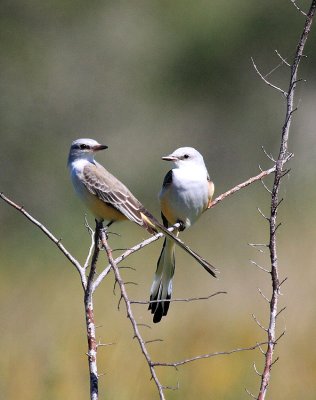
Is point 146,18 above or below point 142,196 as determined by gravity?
above

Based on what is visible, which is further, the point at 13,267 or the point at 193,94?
the point at 193,94

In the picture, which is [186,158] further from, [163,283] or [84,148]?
[163,283]

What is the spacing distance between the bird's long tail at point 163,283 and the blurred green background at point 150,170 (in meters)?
0.82

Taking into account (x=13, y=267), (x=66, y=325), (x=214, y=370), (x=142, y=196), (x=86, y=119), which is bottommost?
(x=214, y=370)

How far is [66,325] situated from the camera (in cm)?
650

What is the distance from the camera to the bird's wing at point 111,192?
406 cm

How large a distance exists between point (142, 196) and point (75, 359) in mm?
7044

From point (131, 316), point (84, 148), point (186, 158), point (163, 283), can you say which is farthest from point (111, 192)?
point (131, 316)

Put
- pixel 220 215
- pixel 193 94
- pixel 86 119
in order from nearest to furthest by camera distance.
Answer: pixel 220 215
pixel 86 119
pixel 193 94

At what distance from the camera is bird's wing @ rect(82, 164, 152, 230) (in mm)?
4059

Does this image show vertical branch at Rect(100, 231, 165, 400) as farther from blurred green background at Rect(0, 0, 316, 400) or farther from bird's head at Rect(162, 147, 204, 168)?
blurred green background at Rect(0, 0, 316, 400)

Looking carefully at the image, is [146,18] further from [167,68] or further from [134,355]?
[134,355]

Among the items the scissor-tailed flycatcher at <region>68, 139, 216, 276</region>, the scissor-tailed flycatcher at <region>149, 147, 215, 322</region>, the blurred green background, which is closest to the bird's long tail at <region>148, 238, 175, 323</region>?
the scissor-tailed flycatcher at <region>149, 147, 215, 322</region>

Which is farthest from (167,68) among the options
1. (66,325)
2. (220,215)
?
(66,325)
